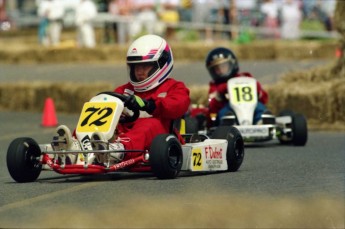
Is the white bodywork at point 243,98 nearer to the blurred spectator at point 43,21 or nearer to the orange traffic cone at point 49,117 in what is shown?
the orange traffic cone at point 49,117

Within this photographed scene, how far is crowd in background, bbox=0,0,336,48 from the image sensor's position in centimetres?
2812

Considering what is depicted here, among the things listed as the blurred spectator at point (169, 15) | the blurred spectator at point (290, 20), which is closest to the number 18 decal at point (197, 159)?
the blurred spectator at point (290, 20)

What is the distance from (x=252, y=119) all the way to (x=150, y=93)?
3539 millimetres

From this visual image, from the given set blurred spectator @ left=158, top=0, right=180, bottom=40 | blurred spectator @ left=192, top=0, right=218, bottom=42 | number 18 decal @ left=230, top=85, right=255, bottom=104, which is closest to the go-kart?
number 18 decal @ left=230, top=85, right=255, bottom=104

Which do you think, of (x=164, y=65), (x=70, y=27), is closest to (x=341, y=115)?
(x=164, y=65)

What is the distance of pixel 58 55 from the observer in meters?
27.0

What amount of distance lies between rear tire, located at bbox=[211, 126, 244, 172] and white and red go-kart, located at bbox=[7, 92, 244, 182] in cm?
28

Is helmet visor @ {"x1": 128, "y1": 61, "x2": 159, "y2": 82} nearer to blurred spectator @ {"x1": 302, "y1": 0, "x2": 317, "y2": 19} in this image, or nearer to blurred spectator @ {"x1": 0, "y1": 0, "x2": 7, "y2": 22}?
blurred spectator @ {"x1": 302, "y1": 0, "x2": 317, "y2": 19}

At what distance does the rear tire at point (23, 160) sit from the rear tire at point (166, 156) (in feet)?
3.09

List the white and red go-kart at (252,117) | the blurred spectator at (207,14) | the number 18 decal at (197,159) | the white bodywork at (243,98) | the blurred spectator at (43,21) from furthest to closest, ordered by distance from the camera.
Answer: the blurred spectator at (207,14)
the blurred spectator at (43,21)
the white bodywork at (243,98)
the white and red go-kart at (252,117)
the number 18 decal at (197,159)

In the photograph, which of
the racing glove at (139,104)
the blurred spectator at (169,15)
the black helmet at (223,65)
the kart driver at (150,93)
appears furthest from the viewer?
the blurred spectator at (169,15)

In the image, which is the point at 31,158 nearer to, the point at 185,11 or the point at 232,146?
the point at 232,146

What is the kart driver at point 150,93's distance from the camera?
9469mm

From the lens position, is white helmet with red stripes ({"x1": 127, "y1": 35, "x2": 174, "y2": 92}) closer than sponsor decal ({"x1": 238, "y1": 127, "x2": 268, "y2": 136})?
Yes
